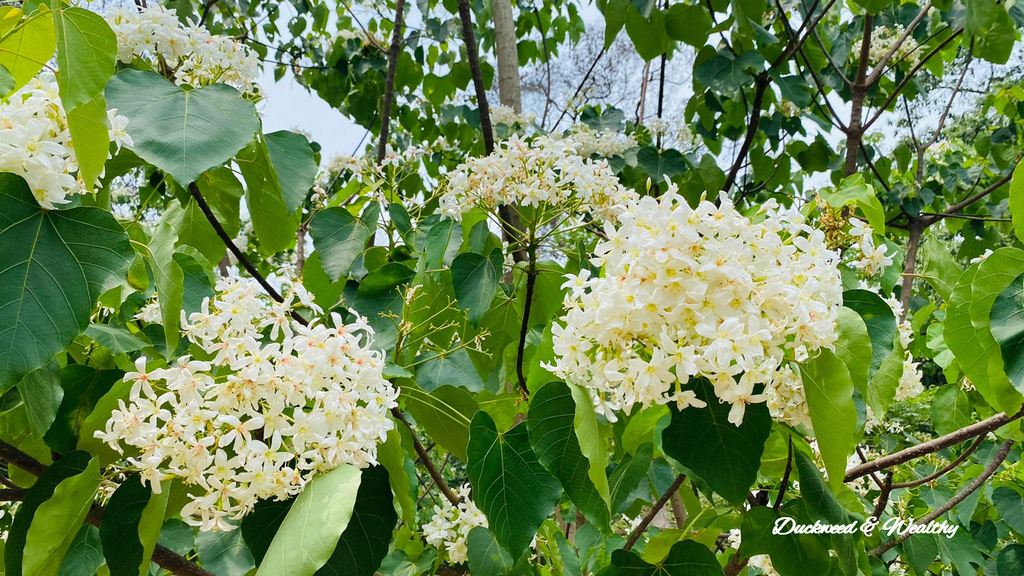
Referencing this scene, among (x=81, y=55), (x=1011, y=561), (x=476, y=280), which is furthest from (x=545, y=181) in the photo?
(x=1011, y=561)

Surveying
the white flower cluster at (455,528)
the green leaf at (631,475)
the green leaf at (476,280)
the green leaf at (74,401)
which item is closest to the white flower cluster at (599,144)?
the green leaf at (476,280)

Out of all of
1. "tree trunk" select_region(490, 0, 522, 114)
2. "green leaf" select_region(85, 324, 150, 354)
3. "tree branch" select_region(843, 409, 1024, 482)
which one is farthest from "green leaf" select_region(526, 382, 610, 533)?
"tree trunk" select_region(490, 0, 522, 114)

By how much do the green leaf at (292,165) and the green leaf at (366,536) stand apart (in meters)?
0.51

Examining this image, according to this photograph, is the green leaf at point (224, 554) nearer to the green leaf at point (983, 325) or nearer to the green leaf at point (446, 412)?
the green leaf at point (446, 412)

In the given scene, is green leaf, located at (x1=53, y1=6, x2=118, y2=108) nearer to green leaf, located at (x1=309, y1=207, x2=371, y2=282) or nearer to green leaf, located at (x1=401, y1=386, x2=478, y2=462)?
green leaf, located at (x1=401, y1=386, x2=478, y2=462)

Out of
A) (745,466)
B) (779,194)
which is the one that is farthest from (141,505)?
(779,194)

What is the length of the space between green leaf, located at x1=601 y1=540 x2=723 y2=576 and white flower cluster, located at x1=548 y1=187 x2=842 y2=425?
0.43m

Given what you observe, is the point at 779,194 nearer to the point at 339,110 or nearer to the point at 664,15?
the point at 664,15

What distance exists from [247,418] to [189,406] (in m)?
0.10

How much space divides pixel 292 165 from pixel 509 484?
2.27 feet

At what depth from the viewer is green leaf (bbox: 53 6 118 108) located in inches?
30.2

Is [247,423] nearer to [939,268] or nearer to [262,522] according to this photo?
[262,522]

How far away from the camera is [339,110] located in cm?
388

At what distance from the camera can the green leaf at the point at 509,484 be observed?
111 centimetres
